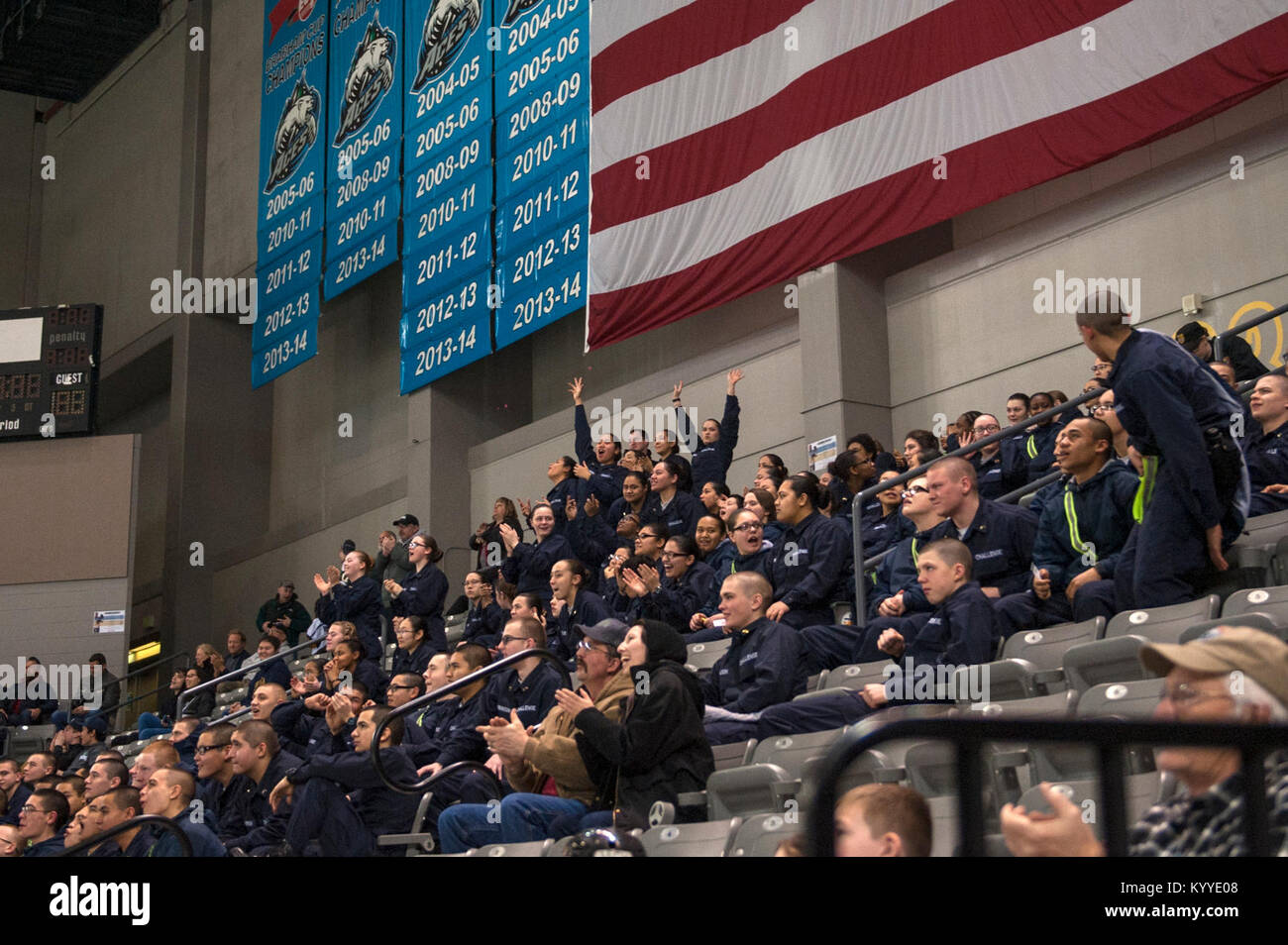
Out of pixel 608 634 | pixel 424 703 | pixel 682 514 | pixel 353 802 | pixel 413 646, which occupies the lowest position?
pixel 353 802

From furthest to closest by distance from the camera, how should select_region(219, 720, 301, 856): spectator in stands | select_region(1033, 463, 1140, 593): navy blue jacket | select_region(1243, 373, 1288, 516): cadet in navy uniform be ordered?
select_region(219, 720, 301, 856): spectator in stands
select_region(1243, 373, 1288, 516): cadet in navy uniform
select_region(1033, 463, 1140, 593): navy blue jacket

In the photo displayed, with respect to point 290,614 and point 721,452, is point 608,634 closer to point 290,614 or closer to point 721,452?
point 721,452

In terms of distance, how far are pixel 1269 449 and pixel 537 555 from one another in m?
5.99

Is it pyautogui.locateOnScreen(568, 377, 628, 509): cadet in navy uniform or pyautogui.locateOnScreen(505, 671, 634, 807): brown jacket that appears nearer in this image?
pyautogui.locateOnScreen(505, 671, 634, 807): brown jacket

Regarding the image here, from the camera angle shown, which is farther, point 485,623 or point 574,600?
point 485,623

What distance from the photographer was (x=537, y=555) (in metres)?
10.9

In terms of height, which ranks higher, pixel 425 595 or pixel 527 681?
A: pixel 425 595

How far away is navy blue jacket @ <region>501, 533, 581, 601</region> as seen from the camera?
1079 centimetres

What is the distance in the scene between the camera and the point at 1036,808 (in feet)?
6.88

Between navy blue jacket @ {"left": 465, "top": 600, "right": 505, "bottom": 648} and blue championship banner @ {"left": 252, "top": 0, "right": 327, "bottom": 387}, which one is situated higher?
blue championship banner @ {"left": 252, "top": 0, "right": 327, "bottom": 387}

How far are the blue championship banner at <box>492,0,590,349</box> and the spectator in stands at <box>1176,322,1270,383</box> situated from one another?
20.6ft

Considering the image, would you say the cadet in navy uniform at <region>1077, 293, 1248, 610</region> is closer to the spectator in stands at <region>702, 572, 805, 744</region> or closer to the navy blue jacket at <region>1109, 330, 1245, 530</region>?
the navy blue jacket at <region>1109, 330, 1245, 530</region>

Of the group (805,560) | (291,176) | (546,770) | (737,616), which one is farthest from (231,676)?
(546,770)

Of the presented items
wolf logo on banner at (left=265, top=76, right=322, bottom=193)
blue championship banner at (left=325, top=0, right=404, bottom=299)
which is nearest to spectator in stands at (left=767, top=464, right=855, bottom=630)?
blue championship banner at (left=325, top=0, right=404, bottom=299)
